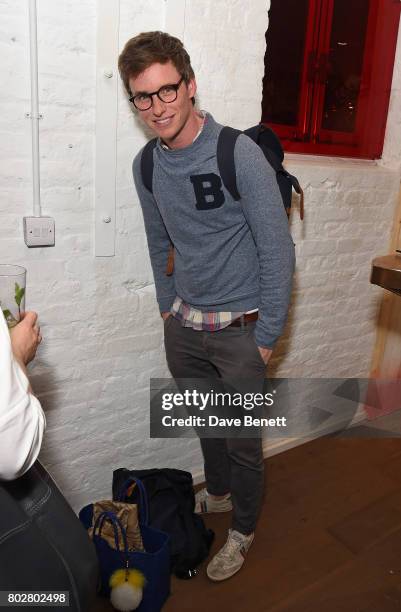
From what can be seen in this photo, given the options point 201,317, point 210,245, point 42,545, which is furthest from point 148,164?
point 42,545

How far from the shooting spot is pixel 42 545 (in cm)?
101

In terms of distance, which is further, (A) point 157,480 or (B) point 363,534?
(B) point 363,534

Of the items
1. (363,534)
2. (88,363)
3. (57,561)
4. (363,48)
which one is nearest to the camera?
(57,561)

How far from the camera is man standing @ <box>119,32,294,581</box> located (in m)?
1.52

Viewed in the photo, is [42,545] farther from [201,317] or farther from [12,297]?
[201,317]

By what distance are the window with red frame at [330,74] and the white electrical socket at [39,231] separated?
131 centimetres

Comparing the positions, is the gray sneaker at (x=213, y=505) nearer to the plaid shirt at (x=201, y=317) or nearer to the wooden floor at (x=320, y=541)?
the wooden floor at (x=320, y=541)

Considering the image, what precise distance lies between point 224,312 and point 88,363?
0.58 metres

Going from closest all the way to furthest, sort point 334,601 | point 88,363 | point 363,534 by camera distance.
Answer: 1. point 334,601
2. point 88,363
3. point 363,534

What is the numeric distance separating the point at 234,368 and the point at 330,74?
5.74 ft

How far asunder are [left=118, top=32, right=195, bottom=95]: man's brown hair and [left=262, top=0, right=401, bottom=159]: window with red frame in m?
1.08

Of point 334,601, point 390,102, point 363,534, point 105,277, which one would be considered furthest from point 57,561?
point 390,102

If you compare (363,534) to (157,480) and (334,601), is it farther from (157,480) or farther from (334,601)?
(157,480)

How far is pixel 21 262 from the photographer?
5.51ft
